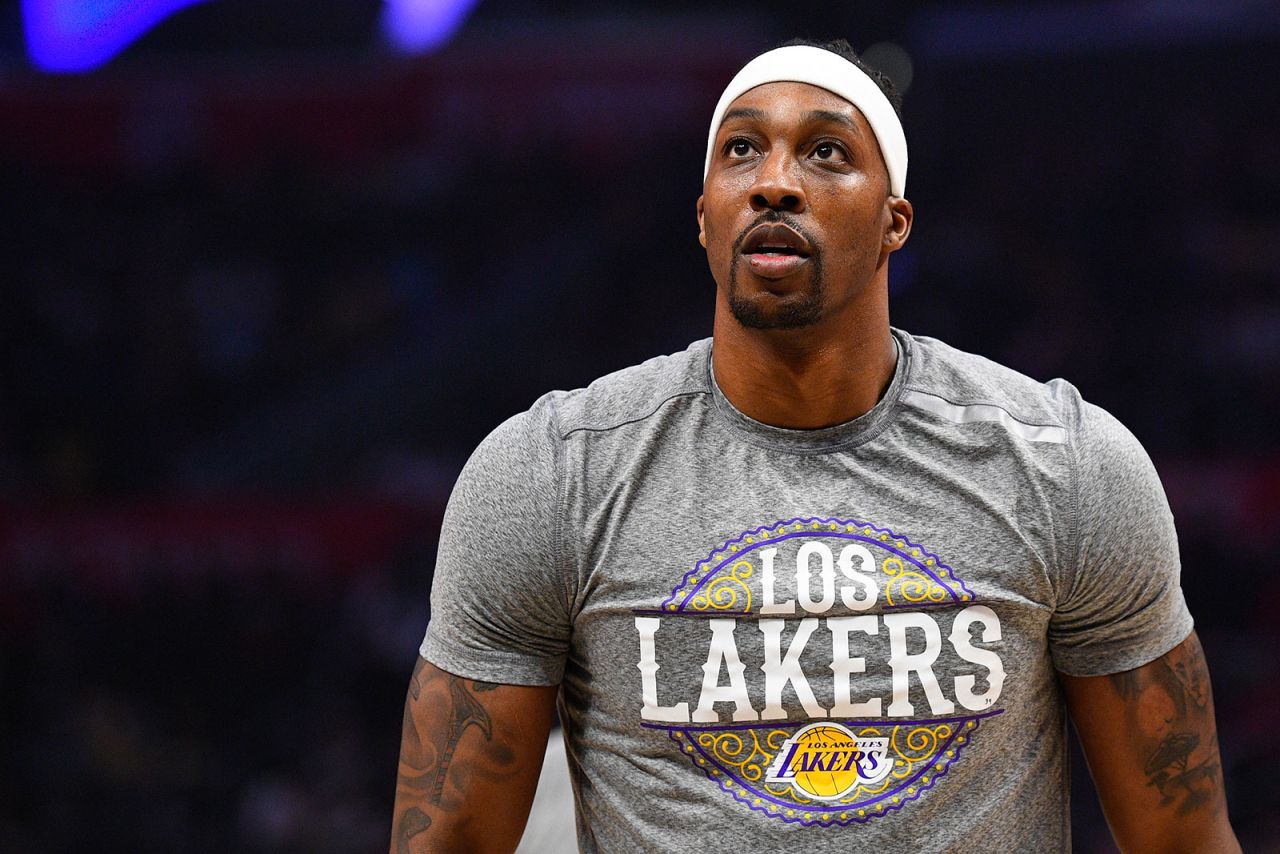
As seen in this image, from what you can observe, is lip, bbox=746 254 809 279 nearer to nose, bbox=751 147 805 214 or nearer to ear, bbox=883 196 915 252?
nose, bbox=751 147 805 214

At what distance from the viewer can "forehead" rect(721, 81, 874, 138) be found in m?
1.66

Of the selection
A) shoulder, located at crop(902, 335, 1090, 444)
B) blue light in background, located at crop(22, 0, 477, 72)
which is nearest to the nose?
shoulder, located at crop(902, 335, 1090, 444)

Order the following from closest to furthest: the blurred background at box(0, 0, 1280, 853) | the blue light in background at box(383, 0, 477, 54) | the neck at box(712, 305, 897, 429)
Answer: the neck at box(712, 305, 897, 429)
the blurred background at box(0, 0, 1280, 853)
the blue light in background at box(383, 0, 477, 54)

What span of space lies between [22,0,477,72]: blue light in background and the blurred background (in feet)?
0.07

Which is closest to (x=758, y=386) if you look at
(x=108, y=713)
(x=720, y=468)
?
(x=720, y=468)

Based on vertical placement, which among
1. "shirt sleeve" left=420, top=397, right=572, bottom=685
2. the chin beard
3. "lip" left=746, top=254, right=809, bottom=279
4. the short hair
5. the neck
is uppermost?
the short hair

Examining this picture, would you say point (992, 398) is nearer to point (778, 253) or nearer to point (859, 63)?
point (778, 253)

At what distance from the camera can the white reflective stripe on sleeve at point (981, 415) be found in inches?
64.1

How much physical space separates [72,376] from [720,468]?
210 inches

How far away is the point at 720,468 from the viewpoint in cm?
164

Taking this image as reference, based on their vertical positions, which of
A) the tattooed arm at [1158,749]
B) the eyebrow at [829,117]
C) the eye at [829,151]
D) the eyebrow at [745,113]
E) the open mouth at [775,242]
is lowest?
the tattooed arm at [1158,749]

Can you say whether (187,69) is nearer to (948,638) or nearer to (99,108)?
(99,108)

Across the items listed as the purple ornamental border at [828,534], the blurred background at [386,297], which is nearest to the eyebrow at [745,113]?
the purple ornamental border at [828,534]

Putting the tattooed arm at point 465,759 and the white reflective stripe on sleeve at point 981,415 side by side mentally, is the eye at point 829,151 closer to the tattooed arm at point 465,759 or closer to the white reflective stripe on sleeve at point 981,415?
the white reflective stripe on sleeve at point 981,415
